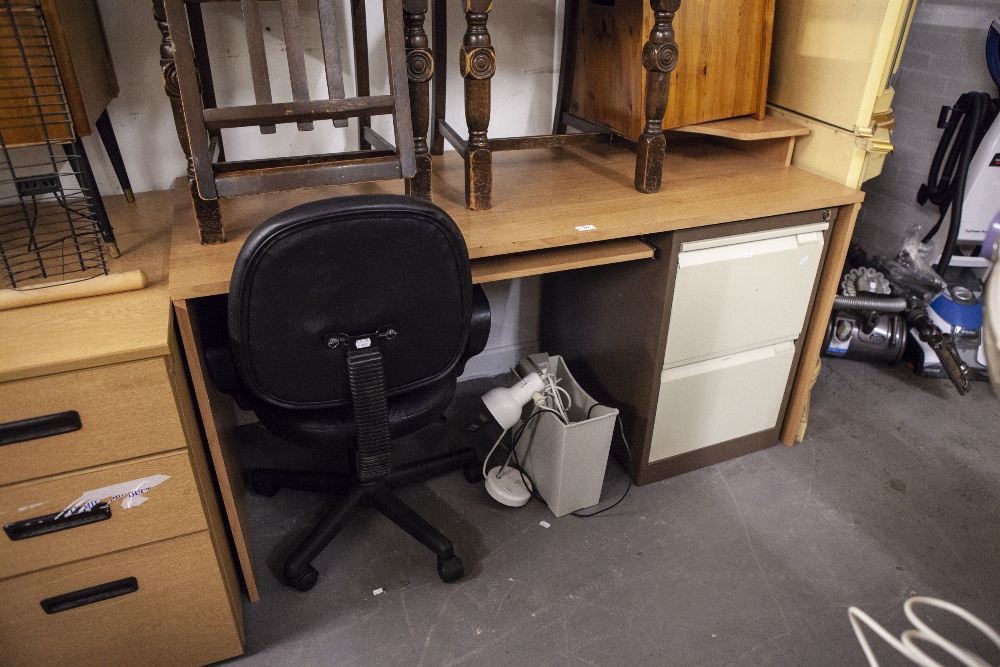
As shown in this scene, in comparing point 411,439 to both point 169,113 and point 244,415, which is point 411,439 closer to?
point 244,415

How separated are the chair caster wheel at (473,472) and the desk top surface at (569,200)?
73cm

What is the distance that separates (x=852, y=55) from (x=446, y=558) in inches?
60.3

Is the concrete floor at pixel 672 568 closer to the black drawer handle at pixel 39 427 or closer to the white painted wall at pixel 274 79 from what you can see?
the black drawer handle at pixel 39 427

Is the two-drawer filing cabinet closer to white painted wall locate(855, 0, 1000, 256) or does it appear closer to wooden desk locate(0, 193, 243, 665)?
wooden desk locate(0, 193, 243, 665)

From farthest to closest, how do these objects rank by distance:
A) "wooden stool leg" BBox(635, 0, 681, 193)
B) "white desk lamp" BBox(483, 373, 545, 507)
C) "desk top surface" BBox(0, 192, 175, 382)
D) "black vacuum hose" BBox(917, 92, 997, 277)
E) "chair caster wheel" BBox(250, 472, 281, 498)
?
"black vacuum hose" BBox(917, 92, 997, 277) → "chair caster wheel" BBox(250, 472, 281, 498) → "white desk lamp" BBox(483, 373, 545, 507) → "wooden stool leg" BBox(635, 0, 681, 193) → "desk top surface" BBox(0, 192, 175, 382)

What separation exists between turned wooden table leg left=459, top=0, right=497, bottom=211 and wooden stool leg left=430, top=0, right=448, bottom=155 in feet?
1.18

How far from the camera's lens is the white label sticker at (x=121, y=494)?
3.77ft

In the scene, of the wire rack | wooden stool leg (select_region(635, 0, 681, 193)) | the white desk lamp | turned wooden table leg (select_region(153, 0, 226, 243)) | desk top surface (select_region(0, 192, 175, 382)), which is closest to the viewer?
desk top surface (select_region(0, 192, 175, 382))

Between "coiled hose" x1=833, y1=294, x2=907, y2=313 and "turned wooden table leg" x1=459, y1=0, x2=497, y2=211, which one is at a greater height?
"turned wooden table leg" x1=459, y1=0, x2=497, y2=211

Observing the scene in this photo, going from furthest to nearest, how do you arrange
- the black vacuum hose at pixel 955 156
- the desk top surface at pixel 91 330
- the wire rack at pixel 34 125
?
the black vacuum hose at pixel 955 156 → the wire rack at pixel 34 125 → the desk top surface at pixel 91 330

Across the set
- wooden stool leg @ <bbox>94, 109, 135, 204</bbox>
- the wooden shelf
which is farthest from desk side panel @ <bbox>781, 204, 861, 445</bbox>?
wooden stool leg @ <bbox>94, 109, 135, 204</bbox>

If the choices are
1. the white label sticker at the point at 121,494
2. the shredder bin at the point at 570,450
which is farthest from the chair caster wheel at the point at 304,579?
the shredder bin at the point at 570,450

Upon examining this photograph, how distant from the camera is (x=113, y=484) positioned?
1158 millimetres

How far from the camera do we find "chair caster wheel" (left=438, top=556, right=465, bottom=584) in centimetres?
157
